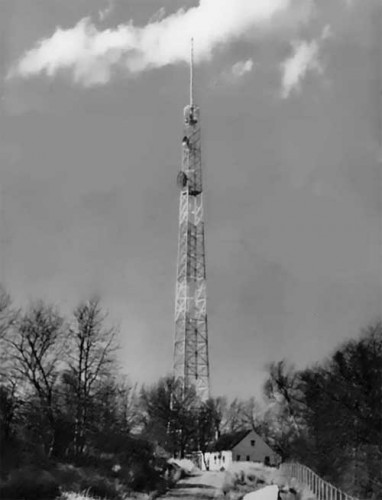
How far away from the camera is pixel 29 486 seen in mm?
14078

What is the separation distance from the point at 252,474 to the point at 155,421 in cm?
1133

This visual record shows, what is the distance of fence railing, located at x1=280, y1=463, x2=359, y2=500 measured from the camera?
16.9 m

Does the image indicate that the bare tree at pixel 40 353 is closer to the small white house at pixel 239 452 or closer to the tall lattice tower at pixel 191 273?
the tall lattice tower at pixel 191 273

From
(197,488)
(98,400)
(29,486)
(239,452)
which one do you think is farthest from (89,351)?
(239,452)

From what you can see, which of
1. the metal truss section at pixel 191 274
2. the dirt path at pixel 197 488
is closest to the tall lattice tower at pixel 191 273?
the metal truss section at pixel 191 274

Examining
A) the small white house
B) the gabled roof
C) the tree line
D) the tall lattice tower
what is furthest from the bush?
the gabled roof

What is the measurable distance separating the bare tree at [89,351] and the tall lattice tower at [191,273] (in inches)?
215

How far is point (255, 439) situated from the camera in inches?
1513

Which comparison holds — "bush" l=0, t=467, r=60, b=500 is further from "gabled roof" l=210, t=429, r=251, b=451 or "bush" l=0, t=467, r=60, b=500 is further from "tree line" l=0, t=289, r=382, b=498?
"gabled roof" l=210, t=429, r=251, b=451

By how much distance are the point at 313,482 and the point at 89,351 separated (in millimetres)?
8939

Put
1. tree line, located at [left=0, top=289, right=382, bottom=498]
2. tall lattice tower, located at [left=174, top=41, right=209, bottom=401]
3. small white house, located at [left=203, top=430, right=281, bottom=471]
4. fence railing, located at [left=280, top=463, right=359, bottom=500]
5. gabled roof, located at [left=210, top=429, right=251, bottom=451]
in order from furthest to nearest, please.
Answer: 1. gabled roof, located at [left=210, top=429, right=251, bottom=451]
2. small white house, located at [left=203, top=430, right=281, bottom=471]
3. tall lattice tower, located at [left=174, top=41, right=209, bottom=401]
4. tree line, located at [left=0, top=289, right=382, bottom=498]
5. fence railing, located at [left=280, top=463, right=359, bottom=500]

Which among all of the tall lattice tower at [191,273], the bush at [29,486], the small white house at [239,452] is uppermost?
the tall lattice tower at [191,273]

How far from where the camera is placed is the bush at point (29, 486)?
530 inches

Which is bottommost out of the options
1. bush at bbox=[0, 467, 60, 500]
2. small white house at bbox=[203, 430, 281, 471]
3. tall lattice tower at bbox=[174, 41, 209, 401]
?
bush at bbox=[0, 467, 60, 500]
